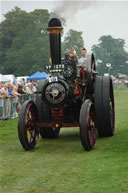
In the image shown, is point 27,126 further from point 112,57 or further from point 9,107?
point 112,57

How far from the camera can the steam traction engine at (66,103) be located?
22.8 ft

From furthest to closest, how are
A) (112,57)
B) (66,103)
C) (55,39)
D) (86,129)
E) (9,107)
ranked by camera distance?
1. (112,57)
2. (9,107)
3. (66,103)
4. (55,39)
5. (86,129)

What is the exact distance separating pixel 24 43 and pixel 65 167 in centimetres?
5320

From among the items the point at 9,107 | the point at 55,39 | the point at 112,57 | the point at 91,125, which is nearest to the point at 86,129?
the point at 91,125

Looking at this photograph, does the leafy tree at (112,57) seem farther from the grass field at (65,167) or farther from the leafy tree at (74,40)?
the grass field at (65,167)

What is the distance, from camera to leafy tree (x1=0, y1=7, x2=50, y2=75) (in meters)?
55.6

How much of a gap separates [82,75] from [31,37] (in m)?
50.3

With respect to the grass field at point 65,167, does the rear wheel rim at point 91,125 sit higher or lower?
higher

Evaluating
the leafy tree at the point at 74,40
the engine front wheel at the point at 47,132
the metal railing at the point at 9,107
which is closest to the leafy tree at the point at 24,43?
the leafy tree at the point at 74,40

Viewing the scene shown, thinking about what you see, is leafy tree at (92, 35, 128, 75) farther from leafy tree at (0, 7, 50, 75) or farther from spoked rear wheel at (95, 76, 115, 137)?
spoked rear wheel at (95, 76, 115, 137)

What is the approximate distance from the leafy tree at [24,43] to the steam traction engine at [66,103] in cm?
4684

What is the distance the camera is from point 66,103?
7.56 metres

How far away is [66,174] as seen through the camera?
5.21 m

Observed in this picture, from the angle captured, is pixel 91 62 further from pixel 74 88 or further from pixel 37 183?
pixel 37 183
